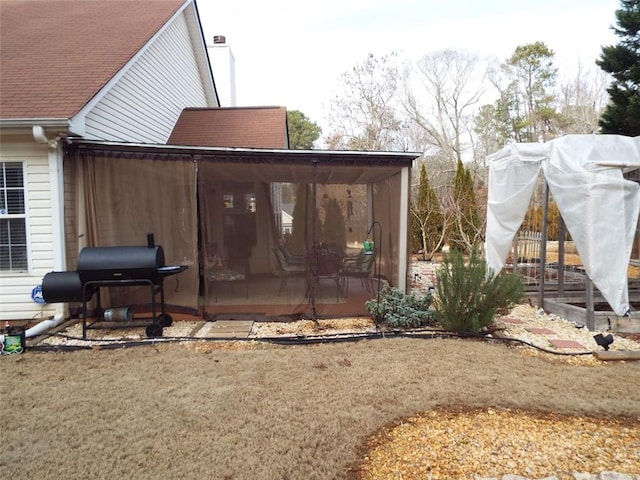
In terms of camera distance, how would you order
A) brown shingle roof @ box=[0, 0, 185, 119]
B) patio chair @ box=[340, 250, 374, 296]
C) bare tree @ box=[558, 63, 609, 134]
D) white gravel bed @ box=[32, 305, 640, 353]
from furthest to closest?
bare tree @ box=[558, 63, 609, 134], patio chair @ box=[340, 250, 374, 296], brown shingle roof @ box=[0, 0, 185, 119], white gravel bed @ box=[32, 305, 640, 353]

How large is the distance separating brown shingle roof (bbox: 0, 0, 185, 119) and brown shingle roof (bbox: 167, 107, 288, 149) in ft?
7.67

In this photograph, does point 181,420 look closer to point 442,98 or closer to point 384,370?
point 384,370

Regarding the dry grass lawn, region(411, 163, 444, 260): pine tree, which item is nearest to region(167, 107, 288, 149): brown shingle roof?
region(411, 163, 444, 260): pine tree

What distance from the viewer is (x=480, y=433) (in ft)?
9.55


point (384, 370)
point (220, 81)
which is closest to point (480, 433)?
point (384, 370)

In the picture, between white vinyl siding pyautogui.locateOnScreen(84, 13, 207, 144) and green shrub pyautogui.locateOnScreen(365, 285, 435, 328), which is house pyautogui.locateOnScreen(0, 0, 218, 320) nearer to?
white vinyl siding pyautogui.locateOnScreen(84, 13, 207, 144)

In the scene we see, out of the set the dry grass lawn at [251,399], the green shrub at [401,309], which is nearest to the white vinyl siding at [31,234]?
the dry grass lawn at [251,399]

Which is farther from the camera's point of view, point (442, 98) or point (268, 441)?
point (442, 98)

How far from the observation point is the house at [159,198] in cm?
561

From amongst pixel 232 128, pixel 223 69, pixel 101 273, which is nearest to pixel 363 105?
pixel 223 69

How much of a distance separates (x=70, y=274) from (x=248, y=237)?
235 cm

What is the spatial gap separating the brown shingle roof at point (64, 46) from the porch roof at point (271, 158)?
78cm

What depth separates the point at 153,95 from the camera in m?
8.99

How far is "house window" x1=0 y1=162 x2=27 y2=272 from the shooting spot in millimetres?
5629
